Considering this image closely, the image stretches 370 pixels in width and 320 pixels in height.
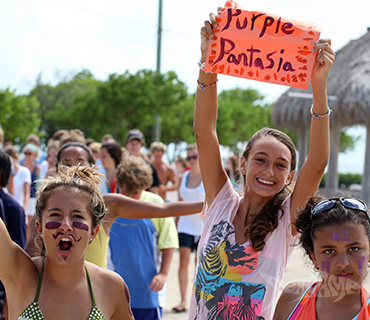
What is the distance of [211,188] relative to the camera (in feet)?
8.25

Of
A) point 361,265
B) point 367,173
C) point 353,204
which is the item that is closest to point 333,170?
point 367,173

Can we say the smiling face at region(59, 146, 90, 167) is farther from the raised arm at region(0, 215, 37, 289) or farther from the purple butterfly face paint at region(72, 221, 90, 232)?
the raised arm at region(0, 215, 37, 289)

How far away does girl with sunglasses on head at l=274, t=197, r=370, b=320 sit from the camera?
1932mm

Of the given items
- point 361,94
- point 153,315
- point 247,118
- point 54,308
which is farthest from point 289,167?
point 247,118

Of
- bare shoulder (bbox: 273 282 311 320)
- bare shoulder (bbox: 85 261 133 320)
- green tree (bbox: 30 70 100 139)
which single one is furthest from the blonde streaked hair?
green tree (bbox: 30 70 100 139)

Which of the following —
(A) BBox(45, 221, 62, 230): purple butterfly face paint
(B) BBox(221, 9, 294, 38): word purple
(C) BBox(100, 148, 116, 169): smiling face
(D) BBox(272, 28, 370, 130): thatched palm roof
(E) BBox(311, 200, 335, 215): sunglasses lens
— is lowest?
(A) BBox(45, 221, 62, 230): purple butterfly face paint

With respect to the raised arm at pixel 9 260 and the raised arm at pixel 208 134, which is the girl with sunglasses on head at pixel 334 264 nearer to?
the raised arm at pixel 208 134

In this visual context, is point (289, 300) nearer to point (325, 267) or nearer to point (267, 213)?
point (325, 267)

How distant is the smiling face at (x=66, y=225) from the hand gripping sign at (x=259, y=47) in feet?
2.77

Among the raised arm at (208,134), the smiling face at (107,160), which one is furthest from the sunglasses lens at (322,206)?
the smiling face at (107,160)

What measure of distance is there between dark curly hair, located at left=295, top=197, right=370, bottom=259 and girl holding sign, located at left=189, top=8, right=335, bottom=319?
0.60 ft

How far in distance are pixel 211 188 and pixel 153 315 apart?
1.99 meters

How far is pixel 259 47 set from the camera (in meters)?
Answer: 2.46

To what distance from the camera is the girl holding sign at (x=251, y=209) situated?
2303 mm
